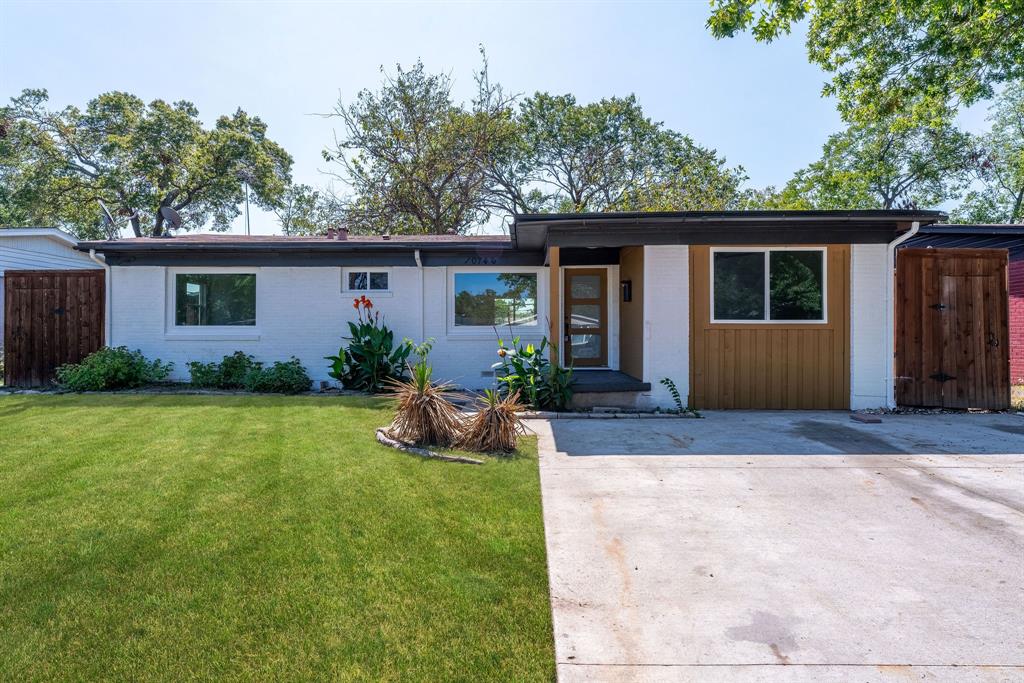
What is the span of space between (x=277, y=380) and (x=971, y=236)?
11.8 meters

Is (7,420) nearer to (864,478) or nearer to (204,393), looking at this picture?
(204,393)

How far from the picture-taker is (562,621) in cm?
224

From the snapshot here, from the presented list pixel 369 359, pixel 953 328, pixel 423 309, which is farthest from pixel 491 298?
pixel 953 328

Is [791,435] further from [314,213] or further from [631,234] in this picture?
[314,213]

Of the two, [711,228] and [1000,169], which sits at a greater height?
[1000,169]

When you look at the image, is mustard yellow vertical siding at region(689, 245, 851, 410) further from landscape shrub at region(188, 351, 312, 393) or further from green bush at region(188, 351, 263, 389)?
green bush at region(188, 351, 263, 389)

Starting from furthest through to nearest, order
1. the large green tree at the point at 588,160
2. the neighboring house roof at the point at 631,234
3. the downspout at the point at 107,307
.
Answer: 1. the large green tree at the point at 588,160
2. the downspout at the point at 107,307
3. the neighboring house roof at the point at 631,234

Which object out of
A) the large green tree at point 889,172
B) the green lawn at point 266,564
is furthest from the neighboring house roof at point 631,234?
the large green tree at point 889,172

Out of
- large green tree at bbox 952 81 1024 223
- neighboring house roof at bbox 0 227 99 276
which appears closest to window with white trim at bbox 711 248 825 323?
neighboring house roof at bbox 0 227 99 276

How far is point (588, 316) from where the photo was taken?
378 inches

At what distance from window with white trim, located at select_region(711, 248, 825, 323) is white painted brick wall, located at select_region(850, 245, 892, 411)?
1.44 feet

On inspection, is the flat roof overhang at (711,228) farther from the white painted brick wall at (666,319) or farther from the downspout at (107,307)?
the downspout at (107,307)

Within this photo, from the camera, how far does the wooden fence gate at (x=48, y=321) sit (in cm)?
916

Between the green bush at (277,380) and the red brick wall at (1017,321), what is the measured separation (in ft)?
43.3
